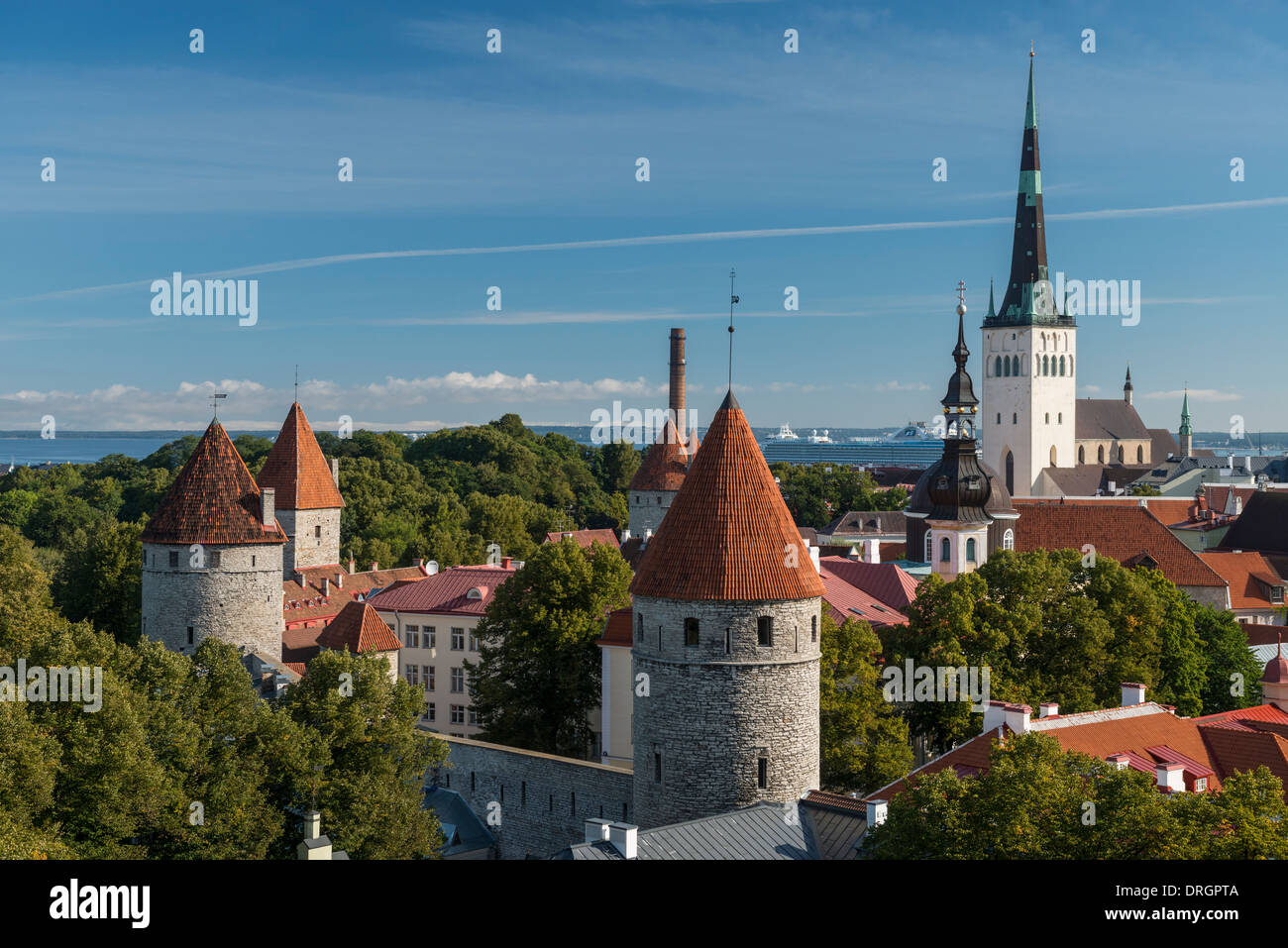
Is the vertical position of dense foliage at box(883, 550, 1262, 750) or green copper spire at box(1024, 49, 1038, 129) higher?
green copper spire at box(1024, 49, 1038, 129)

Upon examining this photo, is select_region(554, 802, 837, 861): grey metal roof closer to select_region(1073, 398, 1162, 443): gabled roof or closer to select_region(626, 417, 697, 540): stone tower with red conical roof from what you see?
select_region(626, 417, 697, 540): stone tower with red conical roof

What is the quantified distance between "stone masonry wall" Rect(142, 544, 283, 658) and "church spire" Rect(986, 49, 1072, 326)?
72668 millimetres

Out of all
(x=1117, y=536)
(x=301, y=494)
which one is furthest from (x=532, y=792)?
(x=1117, y=536)

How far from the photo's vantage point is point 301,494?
5484cm

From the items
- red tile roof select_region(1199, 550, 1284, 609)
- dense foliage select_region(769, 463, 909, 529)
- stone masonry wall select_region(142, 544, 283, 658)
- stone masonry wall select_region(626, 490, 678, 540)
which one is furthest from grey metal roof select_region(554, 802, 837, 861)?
dense foliage select_region(769, 463, 909, 529)

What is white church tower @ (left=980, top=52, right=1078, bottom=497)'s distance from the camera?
10588cm

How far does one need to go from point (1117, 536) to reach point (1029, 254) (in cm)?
4824

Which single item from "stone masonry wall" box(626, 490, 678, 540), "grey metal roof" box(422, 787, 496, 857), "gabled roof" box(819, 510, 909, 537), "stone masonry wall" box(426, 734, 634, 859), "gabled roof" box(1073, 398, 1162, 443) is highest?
"gabled roof" box(1073, 398, 1162, 443)

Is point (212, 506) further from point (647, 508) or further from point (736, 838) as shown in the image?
point (647, 508)

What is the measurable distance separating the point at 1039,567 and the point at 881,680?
20.4 feet

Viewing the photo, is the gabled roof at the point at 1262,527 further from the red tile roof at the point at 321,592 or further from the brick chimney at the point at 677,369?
the red tile roof at the point at 321,592

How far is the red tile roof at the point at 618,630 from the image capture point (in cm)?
3466

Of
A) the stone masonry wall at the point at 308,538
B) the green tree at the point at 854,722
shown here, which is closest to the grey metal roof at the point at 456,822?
the green tree at the point at 854,722
